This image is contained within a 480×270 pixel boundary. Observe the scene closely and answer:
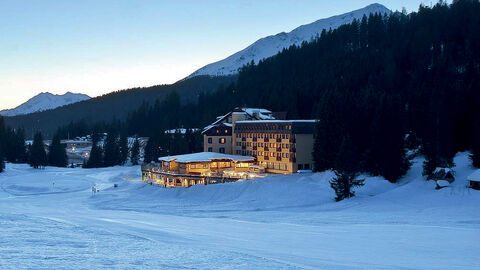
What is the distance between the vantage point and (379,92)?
75.2m

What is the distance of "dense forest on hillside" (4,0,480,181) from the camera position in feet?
178

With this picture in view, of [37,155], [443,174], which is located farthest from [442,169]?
[37,155]

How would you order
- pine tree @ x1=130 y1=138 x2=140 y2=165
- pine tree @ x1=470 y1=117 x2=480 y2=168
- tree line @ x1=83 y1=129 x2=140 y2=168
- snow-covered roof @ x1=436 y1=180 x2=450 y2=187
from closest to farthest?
snow-covered roof @ x1=436 y1=180 x2=450 y2=187 → pine tree @ x1=470 y1=117 x2=480 y2=168 → tree line @ x1=83 y1=129 x2=140 y2=168 → pine tree @ x1=130 y1=138 x2=140 y2=165

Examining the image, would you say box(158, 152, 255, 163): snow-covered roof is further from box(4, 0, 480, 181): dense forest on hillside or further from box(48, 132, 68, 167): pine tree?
box(48, 132, 68, 167): pine tree

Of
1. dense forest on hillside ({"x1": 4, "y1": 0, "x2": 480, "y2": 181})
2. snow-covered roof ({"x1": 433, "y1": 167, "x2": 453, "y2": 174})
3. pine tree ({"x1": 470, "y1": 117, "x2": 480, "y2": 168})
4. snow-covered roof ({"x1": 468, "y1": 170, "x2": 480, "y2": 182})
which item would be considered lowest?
snow-covered roof ({"x1": 468, "y1": 170, "x2": 480, "y2": 182})

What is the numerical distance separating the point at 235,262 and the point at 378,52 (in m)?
114

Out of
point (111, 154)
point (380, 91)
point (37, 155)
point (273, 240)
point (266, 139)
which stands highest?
point (380, 91)

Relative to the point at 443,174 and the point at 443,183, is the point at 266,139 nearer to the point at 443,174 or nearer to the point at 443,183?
the point at 443,174

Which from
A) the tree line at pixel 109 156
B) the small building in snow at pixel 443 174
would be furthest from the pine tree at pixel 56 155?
the small building in snow at pixel 443 174

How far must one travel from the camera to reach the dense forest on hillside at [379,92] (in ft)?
178

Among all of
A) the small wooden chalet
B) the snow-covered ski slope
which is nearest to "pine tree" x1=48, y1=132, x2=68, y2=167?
the small wooden chalet

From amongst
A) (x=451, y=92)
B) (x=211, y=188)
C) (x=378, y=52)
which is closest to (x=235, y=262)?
(x=211, y=188)

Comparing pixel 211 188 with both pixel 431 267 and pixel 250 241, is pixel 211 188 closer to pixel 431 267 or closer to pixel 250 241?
pixel 250 241

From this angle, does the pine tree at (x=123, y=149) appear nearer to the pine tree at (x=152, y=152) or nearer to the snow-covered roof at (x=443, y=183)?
the pine tree at (x=152, y=152)
